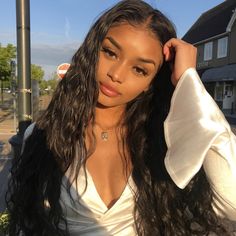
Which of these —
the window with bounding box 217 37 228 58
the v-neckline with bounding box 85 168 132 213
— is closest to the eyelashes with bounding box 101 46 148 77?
the v-neckline with bounding box 85 168 132 213

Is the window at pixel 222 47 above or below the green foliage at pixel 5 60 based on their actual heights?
above

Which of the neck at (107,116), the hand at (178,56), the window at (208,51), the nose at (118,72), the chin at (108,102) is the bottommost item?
the neck at (107,116)

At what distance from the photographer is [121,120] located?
1799 millimetres

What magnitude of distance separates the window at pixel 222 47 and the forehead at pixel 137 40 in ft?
101

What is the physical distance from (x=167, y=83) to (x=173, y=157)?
0.41 m

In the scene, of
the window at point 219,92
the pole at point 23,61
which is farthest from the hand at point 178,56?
the window at point 219,92

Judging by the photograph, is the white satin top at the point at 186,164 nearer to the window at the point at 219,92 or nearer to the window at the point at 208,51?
the window at the point at 219,92

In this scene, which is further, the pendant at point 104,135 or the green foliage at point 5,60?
the green foliage at point 5,60

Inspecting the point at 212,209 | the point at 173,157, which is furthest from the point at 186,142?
the point at 212,209

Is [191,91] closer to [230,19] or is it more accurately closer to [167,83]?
[167,83]

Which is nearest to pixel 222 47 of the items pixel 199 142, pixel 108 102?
pixel 108 102

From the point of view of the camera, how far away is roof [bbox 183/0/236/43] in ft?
105

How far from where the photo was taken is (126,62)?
1.53m

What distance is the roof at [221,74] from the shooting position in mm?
28859
